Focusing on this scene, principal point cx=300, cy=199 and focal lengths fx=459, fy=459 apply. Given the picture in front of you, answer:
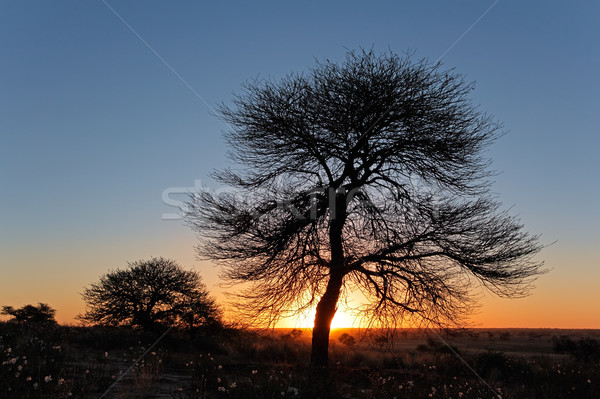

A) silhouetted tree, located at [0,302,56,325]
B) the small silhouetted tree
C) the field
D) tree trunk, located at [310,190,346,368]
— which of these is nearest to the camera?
the field

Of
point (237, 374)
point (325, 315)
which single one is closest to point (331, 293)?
point (325, 315)

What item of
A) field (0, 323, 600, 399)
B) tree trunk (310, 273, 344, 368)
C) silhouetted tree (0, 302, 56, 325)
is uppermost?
silhouetted tree (0, 302, 56, 325)

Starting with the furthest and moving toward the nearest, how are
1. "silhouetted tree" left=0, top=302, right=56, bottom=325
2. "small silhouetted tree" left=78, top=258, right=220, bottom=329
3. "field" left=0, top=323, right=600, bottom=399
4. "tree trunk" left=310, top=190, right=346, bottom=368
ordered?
"silhouetted tree" left=0, top=302, right=56, bottom=325, "small silhouetted tree" left=78, top=258, right=220, bottom=329, "tree trunk" left=310, top=190, right=346, bottom=368, "field" left=0, top=323, right=600, bottom=399

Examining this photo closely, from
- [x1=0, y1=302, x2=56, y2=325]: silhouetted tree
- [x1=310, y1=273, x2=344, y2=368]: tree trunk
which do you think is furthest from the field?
[x1=0, y1=302, x2=56, y2=325]: silhouetted tree

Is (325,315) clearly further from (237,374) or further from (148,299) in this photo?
(148,299)

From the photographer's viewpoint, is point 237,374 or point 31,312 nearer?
point 237,374

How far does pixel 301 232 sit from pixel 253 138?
2.88 m

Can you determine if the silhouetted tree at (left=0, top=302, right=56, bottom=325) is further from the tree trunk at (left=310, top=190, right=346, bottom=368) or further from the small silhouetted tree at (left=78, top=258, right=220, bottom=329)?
the tree trunk at (left=310, top=190, right=346, bottom=368)

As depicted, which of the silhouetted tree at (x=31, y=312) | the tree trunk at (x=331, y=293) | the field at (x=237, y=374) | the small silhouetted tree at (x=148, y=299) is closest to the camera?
the field at (x=237, y=374)

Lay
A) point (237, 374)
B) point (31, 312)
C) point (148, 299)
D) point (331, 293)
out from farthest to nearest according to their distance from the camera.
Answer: point (31, 312)
point (148, 299)
point (331, 293)
point (237, 374)

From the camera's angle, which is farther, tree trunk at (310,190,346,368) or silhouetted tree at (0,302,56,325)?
silhouetted tree at (0,302,56,325)

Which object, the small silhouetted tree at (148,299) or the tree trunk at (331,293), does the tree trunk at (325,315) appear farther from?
the small silhouetted tree at (148,299)

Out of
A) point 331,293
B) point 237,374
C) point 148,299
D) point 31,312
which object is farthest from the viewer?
point 31,312

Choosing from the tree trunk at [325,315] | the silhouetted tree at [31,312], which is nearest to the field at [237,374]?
the tree trunk at [325,315]
